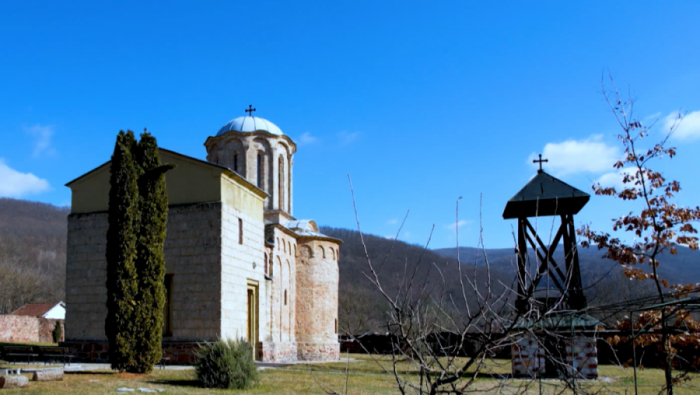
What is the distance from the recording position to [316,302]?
21.7 meters

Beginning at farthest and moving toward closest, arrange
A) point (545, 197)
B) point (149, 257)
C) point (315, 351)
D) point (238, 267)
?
point (315, 351) → point (238, 267) → point (545, 197) → point (149, 257)

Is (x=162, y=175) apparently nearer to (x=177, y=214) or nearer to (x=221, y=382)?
(x=177, y=214)

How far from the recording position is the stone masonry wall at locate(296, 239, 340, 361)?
2133 cm

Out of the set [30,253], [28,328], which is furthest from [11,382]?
[30,253]

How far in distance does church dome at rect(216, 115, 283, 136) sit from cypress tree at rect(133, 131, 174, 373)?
10479 millimetres

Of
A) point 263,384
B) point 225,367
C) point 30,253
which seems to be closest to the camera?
point 225,367

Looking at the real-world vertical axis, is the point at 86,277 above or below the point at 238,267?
below

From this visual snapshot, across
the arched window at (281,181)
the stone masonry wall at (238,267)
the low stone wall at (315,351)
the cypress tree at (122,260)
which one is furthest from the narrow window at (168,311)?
the arched window at (281,181)

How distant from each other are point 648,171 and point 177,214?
10943mm

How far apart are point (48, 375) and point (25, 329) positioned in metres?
24.1

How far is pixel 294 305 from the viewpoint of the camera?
842 inches

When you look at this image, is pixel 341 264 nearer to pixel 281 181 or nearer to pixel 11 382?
pixel 281 181

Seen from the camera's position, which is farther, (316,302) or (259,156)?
(259,156)

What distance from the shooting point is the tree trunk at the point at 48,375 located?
32.6 ft
